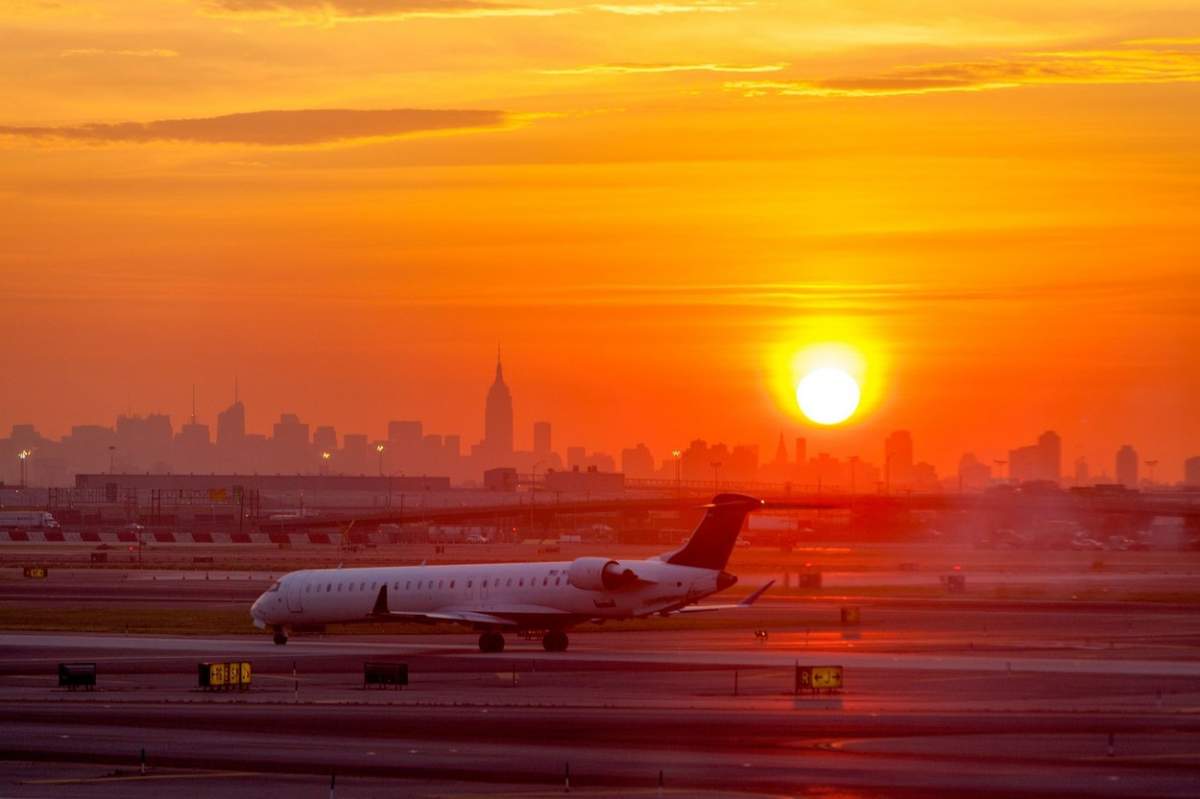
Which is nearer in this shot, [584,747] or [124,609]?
[584,747]

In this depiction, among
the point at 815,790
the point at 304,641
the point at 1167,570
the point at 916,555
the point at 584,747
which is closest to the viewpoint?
the point at 815,790

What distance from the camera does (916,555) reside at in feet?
569

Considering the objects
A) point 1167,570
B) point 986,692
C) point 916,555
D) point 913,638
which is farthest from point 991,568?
point 986,692

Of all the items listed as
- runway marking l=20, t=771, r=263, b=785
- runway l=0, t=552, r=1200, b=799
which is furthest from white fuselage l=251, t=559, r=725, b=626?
runway marking l=20, t=771, r=263, b=785

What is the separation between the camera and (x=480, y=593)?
64188 mm

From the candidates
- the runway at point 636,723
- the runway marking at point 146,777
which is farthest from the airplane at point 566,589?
the runway marking at point 146,777

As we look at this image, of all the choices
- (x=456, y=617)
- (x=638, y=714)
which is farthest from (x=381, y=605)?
(x=638, y=714)

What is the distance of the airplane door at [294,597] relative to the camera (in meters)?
69.9

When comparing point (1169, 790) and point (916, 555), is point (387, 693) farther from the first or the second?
point (916, 555)

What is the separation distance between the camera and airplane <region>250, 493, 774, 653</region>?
60469 millimetres

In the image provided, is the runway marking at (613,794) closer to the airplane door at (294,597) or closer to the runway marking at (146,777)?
the runway marking at (146,777)

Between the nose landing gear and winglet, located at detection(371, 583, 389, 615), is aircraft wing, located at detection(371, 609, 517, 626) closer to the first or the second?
winglet, located at detection(371, 583, 389, 615)

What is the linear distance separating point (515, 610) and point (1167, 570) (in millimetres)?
82844

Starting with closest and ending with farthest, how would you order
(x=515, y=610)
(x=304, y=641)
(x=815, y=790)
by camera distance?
(x=815, y=790) → (x=515, y=610) → (x=304, y=641)
